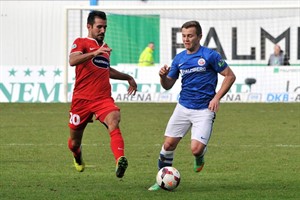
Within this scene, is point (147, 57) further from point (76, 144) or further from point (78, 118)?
point (78, 118)

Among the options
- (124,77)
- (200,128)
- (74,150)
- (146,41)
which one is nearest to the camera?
(200,128)

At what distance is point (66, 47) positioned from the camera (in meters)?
29.1

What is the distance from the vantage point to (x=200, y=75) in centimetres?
1126

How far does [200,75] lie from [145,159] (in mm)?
3671

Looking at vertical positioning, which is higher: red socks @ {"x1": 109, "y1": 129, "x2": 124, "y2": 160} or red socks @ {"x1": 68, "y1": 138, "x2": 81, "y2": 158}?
red socks @ {"x1": 109, "y1": 129, "x2": 124, "y2": 160}

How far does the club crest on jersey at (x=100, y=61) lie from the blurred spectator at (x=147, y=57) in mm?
19001

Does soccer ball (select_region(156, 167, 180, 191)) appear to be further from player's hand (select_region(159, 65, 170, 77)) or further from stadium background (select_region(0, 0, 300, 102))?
stadium background (select_region(0, 0, 300, 102))

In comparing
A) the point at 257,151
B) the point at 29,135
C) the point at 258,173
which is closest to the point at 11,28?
the point at 29,135

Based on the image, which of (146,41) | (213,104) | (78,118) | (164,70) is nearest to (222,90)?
(213,104)

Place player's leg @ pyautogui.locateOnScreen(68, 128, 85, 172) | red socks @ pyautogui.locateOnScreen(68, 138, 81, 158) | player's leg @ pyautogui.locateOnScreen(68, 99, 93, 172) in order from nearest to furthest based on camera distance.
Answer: player's leg @ pyautogui.locateOnScreen(68, 99, 93, 172) < player's leg @ pyautogui.locateOnScreen(68, 128, 85, 172) < red socks @ pyautogui.locateOnScreen(68, 138, 81, 158)

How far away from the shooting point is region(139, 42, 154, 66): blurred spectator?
30422 millimetres

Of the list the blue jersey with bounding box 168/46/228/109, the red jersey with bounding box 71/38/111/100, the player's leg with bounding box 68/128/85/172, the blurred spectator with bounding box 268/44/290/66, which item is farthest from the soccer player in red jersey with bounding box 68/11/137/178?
the blurred spectator with bounding box 268/44/290/66

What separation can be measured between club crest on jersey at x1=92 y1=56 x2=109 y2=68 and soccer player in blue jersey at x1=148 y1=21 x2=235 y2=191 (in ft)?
2.45

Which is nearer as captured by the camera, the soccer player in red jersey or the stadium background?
the soccer player in red jersey
